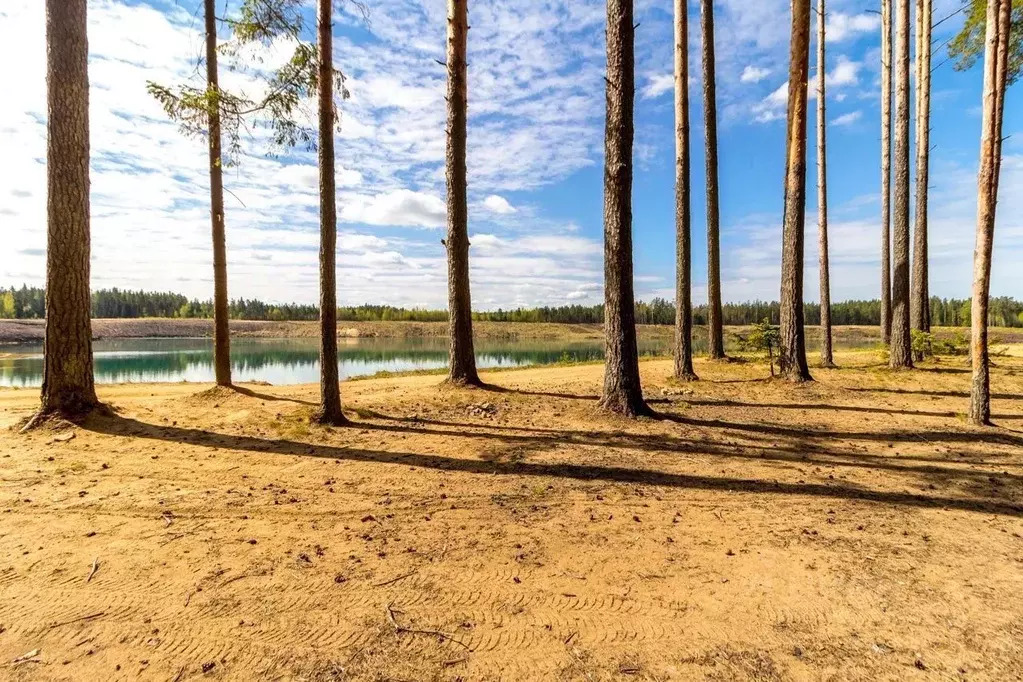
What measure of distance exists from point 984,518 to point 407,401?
758cm

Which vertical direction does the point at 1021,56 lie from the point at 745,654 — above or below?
above

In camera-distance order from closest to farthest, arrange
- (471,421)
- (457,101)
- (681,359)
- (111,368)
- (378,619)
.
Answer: (378,619) < (471,421) < (457,101) < (681,359) < (111,368)

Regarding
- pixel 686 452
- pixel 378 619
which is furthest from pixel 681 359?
pixel 378 619

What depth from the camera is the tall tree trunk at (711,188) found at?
1353 centimetres

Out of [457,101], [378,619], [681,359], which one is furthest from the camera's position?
[681,359]

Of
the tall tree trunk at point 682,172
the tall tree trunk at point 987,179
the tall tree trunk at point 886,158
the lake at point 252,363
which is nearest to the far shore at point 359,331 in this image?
the lake at point 252,363

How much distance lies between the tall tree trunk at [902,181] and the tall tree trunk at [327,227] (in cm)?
1285

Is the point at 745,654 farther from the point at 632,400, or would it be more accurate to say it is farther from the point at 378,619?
the point at 632,400

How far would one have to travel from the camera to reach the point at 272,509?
15.0 feet

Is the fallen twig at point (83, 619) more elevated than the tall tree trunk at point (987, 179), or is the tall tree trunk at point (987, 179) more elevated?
the tall tree trunk at point (987, 179)

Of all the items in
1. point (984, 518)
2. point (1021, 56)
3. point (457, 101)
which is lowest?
point (984, 518)

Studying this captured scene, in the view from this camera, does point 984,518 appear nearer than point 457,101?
Yes

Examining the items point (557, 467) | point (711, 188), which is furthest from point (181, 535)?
point (711, 188)

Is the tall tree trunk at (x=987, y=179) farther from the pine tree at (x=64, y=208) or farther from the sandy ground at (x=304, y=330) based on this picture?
the sandy ground at (x=304, y=330)
